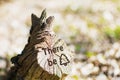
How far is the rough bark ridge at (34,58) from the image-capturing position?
337 centimetres

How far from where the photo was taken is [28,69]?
3.45 meters

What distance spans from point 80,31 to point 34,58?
318 centimetres

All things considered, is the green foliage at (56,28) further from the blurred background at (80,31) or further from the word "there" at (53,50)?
the word "there" at (53,50)

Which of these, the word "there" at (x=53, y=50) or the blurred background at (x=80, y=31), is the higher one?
the blurred background at (x=80, y=31)

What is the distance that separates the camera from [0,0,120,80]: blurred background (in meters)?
5.03

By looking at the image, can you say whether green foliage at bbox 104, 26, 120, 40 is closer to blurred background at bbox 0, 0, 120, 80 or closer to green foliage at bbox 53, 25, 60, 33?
blurred background at bbox 0, 0, 120, 80

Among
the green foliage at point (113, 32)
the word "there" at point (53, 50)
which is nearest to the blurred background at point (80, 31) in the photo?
the green foliage at point (113, 32)

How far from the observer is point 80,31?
6.51 meters

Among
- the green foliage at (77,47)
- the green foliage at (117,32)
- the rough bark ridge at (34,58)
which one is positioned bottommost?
the rough bark ridge at (34,58)

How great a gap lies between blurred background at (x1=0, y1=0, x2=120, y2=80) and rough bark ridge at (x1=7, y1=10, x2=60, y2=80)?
953mm

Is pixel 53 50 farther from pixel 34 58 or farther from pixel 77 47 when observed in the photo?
pixel 77 47

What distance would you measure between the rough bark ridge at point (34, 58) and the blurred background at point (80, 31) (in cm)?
95

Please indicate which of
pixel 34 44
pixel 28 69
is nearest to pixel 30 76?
pixel 28 69

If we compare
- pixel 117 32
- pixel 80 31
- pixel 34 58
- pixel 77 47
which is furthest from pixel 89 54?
pixel 34 58
